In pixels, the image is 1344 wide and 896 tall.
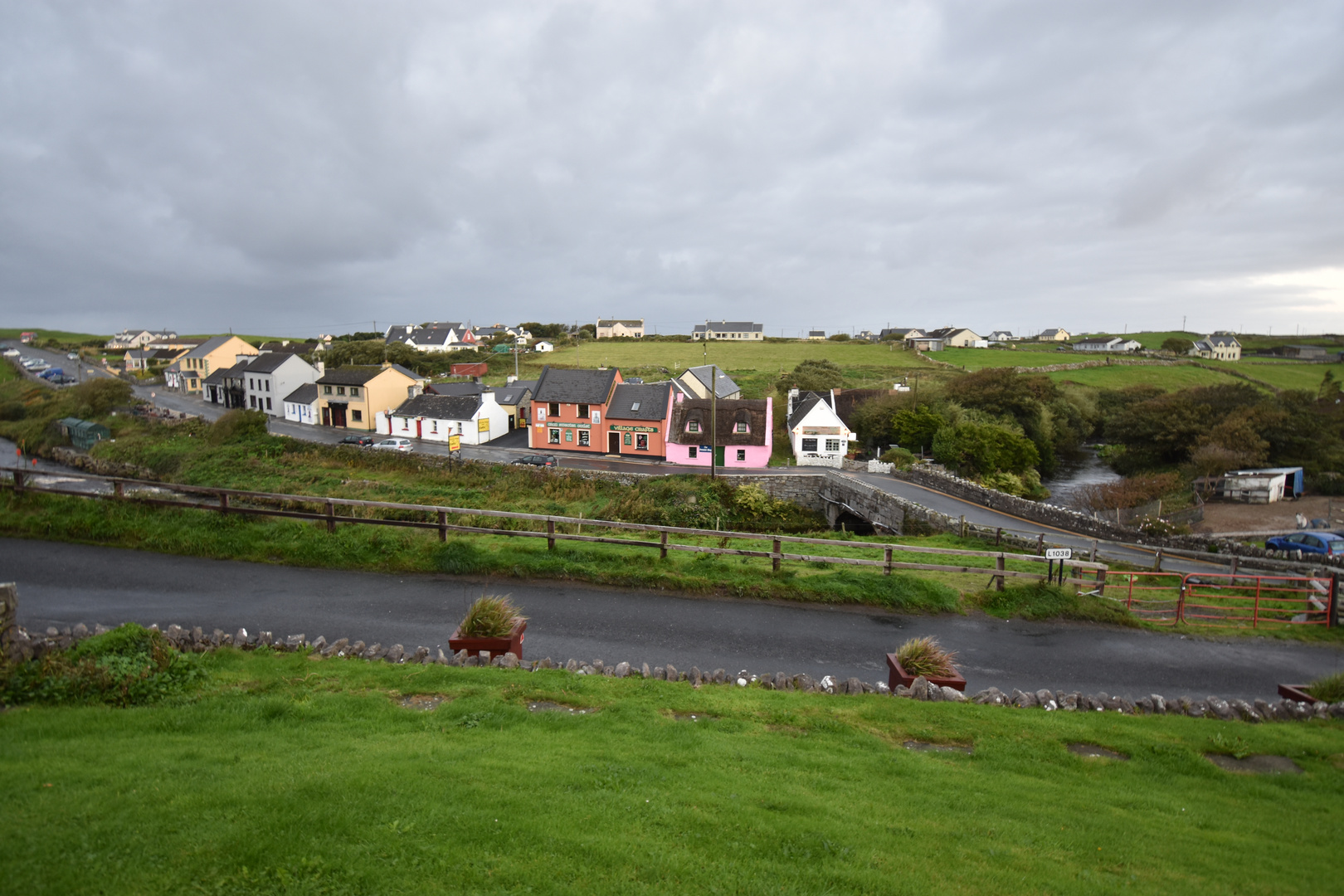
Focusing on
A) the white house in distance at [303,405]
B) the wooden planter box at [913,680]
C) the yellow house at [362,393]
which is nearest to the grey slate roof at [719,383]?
the yellow house at [362,393]

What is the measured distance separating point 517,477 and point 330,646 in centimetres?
3010

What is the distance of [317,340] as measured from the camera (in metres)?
137

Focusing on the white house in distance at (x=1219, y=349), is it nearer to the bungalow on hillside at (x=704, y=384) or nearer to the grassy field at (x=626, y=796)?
the bungalow on hillside at (x=704, y=384)

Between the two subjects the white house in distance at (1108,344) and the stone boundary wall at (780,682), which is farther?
the white house in distance at (1108,344)

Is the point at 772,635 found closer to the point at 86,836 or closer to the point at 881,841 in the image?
the point at 881,841

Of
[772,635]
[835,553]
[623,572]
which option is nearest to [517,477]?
[835,553]

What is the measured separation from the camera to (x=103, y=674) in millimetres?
7305

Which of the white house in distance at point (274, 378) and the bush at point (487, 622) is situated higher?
the white house in distance at point (274, 378)

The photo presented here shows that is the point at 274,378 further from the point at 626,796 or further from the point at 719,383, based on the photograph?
the point at 626,796

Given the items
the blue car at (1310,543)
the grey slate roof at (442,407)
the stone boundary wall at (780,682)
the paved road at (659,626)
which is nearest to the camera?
the stone boundary wall at (780,682)

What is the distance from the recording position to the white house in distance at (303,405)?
61.9 metres

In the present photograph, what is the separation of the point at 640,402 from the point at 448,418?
16440 millimetres

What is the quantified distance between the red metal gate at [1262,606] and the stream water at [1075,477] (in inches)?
906

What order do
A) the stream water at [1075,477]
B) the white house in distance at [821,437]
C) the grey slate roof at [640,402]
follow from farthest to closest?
the grey slate roof at [640,402] < the white house in distance at [821,437] < the stream water at [1075,477]
